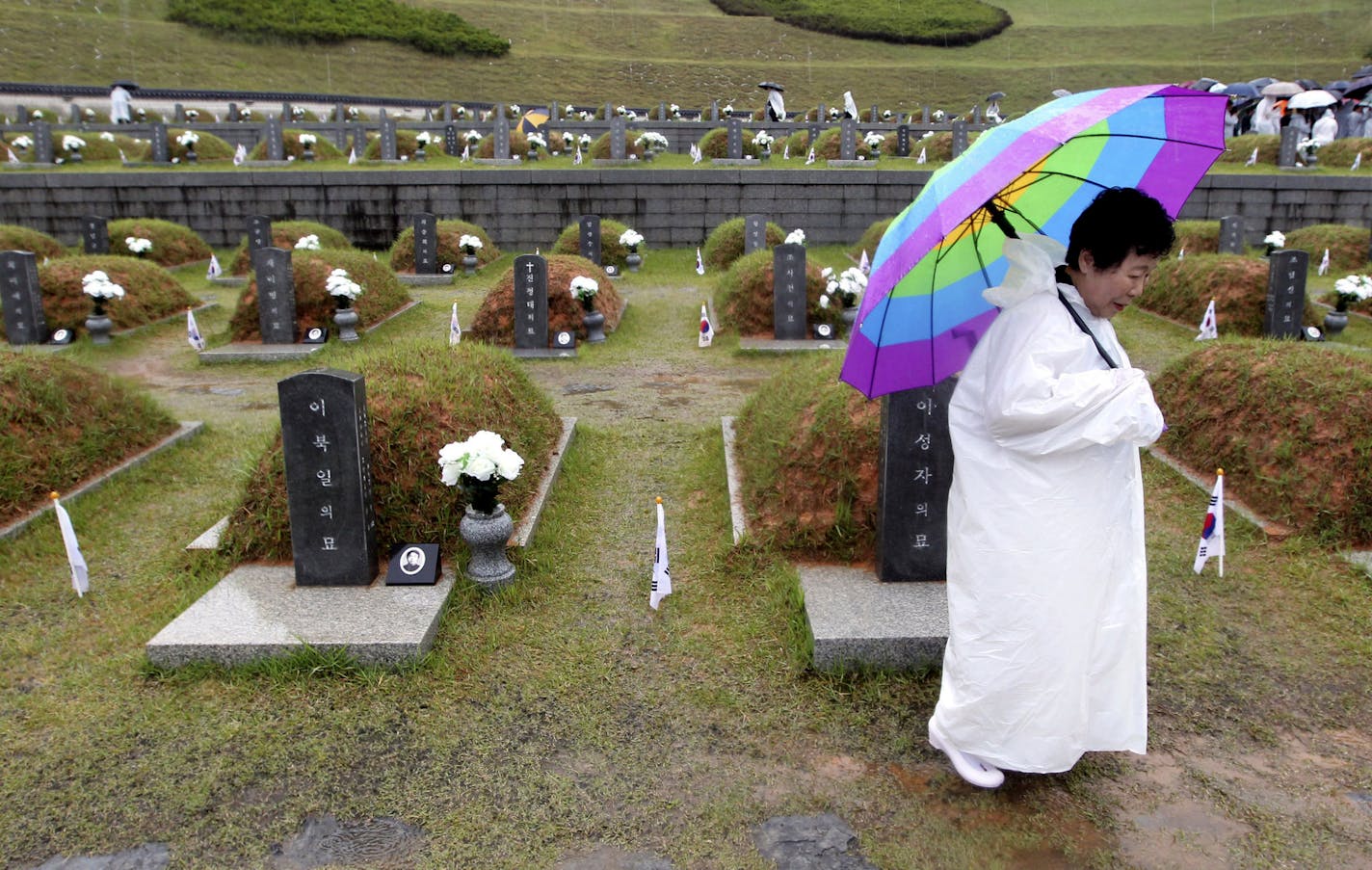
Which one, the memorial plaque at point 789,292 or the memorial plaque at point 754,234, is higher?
the memorial plaque at point 754,234

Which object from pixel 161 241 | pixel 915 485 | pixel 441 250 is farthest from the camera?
pixel 161 241

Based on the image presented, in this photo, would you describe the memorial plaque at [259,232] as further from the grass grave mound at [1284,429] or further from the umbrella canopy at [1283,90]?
the umbrella canopy at [1283,90]

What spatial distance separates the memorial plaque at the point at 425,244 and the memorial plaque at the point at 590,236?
235 cm

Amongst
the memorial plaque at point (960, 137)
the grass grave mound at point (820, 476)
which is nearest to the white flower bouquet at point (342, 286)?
the grass grave mound at point (820, 476)

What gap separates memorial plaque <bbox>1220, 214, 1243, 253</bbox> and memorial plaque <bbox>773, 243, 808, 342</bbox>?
21.1 ft

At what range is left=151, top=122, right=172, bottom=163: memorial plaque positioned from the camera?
71.3ft

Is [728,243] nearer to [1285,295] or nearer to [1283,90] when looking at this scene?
[1285,295]

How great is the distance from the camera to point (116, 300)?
434 inches

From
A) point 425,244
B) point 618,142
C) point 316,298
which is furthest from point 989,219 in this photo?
point 618,142

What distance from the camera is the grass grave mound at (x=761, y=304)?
1108 cm

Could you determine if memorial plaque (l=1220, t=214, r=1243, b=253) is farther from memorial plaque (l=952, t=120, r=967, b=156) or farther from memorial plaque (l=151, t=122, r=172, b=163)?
memorial plaque (l=151, t=122, r=172, b=163)

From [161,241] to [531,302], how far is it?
9580mm

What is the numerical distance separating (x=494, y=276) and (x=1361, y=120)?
27.3 metres

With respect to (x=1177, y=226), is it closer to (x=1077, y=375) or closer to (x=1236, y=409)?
(x=1236, y=409)
